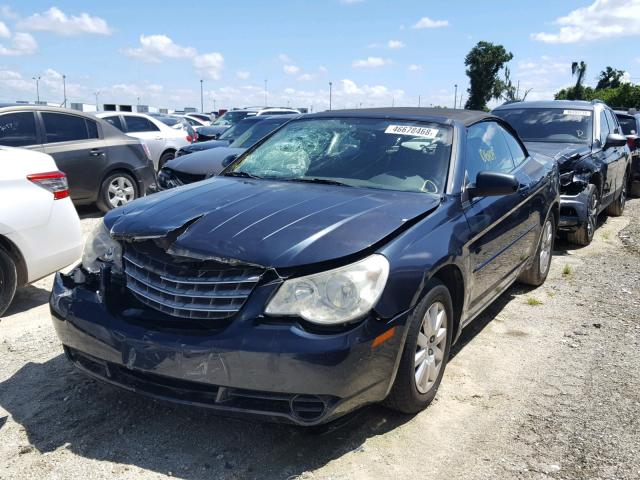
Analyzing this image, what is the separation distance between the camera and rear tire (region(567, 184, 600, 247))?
23.8 ft

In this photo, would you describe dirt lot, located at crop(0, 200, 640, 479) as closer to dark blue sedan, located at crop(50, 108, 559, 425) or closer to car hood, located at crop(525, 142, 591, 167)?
dark blue sedan, located at crop(50, 108, 559, 425)

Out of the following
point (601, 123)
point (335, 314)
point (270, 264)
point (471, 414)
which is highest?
point (601, 123)

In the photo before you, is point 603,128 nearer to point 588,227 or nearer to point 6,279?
point 588,227

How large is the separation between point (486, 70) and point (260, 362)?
81970 mm

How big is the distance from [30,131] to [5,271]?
378 centimetres

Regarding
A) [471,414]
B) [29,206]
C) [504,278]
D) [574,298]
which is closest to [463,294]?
[471,414]

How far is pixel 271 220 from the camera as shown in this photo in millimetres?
3082

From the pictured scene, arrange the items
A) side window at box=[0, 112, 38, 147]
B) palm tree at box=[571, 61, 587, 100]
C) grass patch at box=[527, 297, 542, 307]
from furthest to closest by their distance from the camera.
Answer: palm tree at box=[571, 61, 587, 100] < side window at box=[0, 112, 38, 147] < grass patch at box=[527, 297, 542, 307]

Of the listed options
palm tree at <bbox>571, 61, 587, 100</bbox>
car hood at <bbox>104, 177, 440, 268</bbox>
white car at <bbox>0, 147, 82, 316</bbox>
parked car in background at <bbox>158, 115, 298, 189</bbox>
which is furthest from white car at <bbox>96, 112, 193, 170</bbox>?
palm tree at <bbox>571, 61, 587, 100</bbox>

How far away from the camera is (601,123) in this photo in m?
8.45

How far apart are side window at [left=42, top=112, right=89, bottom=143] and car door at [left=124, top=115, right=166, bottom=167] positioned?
3907mm

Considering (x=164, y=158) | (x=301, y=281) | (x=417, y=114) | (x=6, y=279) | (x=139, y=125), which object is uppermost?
(x=417, y=114)

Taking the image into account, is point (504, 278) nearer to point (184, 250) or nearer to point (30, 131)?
point (184, 250)

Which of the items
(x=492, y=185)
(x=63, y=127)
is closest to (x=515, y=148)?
(x=492, y=185)
